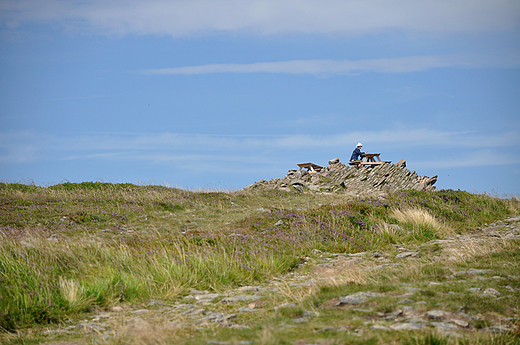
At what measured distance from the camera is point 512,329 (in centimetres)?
537

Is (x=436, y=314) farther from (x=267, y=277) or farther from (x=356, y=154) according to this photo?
(x=356, y=154)

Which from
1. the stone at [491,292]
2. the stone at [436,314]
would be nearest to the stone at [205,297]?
the stone at [436,314]

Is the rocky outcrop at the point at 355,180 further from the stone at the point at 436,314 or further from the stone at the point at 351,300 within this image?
the stone at the point at 436,314

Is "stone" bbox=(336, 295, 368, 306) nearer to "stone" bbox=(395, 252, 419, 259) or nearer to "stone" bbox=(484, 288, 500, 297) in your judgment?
"stone" bbox=(484, 288, 500, 297)

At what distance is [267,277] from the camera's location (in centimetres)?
1014

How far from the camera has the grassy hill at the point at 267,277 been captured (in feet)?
18.7

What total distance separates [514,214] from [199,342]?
19.7m

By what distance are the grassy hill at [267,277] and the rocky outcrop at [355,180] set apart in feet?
51.5

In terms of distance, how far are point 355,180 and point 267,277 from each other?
2937 cm

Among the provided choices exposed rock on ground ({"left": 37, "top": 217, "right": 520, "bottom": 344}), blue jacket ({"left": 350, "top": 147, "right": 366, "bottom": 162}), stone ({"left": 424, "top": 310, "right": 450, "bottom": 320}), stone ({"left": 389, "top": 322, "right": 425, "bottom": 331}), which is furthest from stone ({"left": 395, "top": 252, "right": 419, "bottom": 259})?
blue jacket ({"left": 350, "top": 147, "right": 366, "bottom": 162})

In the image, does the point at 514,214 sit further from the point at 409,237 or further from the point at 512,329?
the point at 512,329

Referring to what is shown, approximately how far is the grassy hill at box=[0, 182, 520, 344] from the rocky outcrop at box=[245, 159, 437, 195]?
618 inches

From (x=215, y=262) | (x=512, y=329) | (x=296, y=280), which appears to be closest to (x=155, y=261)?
(x=215, y=262)

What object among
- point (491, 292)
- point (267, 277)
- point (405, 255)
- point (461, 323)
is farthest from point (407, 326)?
point (405, 255)
